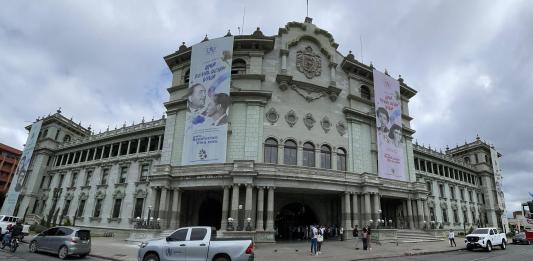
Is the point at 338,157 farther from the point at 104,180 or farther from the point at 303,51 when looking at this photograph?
the point at 104,180

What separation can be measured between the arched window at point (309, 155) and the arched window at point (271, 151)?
3288 millimetres

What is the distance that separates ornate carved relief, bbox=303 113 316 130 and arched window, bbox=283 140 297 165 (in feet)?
8.65

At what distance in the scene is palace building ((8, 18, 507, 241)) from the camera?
3027 cm

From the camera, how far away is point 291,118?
34719 millimetres

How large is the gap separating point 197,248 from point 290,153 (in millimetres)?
21873

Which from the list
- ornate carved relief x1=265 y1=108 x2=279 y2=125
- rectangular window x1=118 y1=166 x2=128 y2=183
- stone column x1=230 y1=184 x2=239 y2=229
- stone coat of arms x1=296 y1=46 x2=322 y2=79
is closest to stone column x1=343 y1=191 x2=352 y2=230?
ornate carved relief x1=265 y1=108 x2=279 y2=125

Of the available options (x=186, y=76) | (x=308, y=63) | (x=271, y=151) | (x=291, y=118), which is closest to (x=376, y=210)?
(x=271, y=151)

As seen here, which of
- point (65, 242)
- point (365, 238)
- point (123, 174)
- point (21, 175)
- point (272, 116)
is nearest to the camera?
point (65, 242)

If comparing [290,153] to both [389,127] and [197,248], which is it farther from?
[197,248]

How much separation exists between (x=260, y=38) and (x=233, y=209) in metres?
18.7

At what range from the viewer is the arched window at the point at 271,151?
3300 centimetres

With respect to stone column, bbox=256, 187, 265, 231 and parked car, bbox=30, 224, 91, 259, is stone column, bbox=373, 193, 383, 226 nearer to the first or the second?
stone column, bbox=256, 187, 265, 231

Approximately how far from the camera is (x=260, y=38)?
117 feet

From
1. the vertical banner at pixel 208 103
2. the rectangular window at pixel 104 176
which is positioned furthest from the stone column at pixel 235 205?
the rectangular window at pixel 104 176
